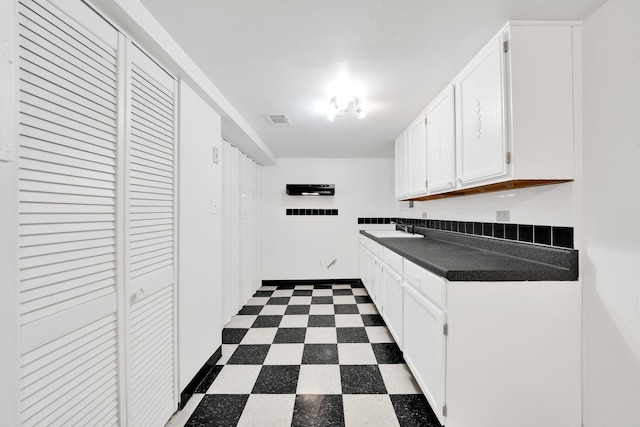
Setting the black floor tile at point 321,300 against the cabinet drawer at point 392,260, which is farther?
the black floor tile at point 321,300

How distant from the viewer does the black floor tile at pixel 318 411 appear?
151cm

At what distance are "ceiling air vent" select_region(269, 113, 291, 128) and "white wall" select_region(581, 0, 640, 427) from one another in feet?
6.86

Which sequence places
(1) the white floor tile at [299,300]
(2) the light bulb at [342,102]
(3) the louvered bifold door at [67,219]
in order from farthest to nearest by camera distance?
(1) the white floor tile at [299,300]
(2) the light bulb at [342,102]
(3) the louvered bifold door at [67,219]

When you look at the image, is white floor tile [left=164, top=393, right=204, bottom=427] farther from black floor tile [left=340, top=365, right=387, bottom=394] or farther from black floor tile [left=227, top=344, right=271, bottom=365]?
black floor tile [left=340, top=365, right=387, bottom=394]

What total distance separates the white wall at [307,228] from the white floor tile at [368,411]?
2805 millimetres

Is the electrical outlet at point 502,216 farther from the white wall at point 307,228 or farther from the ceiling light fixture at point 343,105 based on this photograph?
the white wall at point 307,228

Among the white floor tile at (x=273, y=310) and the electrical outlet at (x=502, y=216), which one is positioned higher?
the electrical outlet at (x=502, y=216)

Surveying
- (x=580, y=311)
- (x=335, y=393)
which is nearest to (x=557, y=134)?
(x=580, y=311)

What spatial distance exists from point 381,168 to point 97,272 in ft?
13.6

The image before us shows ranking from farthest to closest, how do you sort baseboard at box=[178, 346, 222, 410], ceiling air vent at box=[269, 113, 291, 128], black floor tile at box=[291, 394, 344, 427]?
ceiling air vent at box=[269, 113, 291, 128]
baseboard at box=[178, 346, 222, 410]
black floor tile at box=[291, 394, 344, 427]

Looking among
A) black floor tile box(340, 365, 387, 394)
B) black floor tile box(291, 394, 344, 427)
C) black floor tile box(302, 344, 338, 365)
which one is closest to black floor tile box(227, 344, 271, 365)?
black floor tile box(302, 344, 338, 365)

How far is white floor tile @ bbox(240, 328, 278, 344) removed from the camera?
2.46 metres

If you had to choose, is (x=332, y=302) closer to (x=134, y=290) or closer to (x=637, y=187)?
(x=134, y=290)

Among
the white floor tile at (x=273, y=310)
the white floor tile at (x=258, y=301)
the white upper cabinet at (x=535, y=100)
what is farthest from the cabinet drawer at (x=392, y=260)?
the white floor tile at (x=258, y=301)
